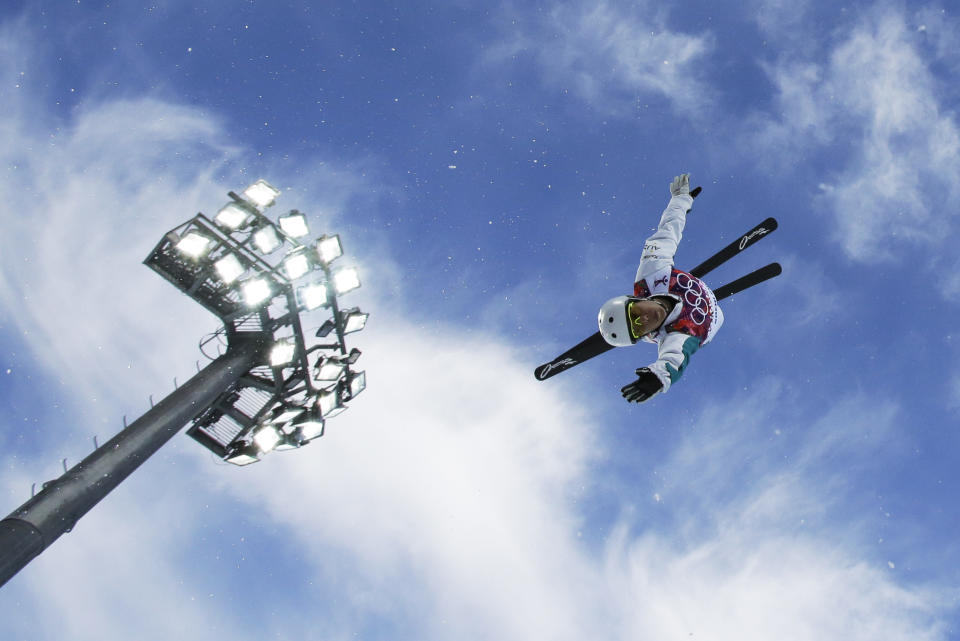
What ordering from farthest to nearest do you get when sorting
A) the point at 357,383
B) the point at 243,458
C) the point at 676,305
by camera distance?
the point at 357,383
the point at 243,458
the point at 676,305

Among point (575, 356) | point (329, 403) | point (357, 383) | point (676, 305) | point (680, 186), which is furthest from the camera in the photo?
point (357, 383)

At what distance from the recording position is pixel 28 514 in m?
4.68

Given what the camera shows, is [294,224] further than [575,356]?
Yes

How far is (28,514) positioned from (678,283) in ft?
19.3

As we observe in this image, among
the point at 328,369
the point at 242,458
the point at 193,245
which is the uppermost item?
the point at 328,369

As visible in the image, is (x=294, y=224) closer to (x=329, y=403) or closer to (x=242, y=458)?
(x=329, y=403)

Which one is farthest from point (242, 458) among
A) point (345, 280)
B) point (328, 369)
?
point (345, 280)

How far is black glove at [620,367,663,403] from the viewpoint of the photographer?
5.62 meters

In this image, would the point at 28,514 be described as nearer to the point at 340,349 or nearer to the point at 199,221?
the point at 199,221

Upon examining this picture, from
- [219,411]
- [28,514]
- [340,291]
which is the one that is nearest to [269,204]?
[340,291]

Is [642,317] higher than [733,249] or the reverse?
the reverse

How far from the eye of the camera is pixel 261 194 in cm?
859

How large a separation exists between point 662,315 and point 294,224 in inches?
210

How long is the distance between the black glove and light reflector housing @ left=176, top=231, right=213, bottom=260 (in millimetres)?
5420
